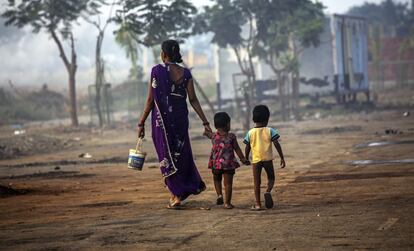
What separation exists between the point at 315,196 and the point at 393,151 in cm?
635

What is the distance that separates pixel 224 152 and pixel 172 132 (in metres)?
0.70

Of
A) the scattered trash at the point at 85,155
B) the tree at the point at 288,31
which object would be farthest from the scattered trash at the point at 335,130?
the tree at the point at 288,31

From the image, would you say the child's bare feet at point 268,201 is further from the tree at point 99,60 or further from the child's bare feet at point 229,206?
the tree at point 99,60

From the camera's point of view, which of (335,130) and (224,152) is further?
(335,130)

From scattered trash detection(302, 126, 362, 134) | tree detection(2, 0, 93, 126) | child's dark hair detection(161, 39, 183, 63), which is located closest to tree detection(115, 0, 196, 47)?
tree detection(2, 0, 93, 126)

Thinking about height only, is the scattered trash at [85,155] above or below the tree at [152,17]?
below

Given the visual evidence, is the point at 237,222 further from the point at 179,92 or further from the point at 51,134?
the point at 51,134

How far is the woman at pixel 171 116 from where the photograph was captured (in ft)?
29.7


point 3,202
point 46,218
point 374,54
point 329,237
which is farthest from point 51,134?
point 374,54

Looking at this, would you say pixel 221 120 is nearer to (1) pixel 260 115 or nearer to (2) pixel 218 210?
(1) pixel 260 115

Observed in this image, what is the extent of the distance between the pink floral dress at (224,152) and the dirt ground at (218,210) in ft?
1.55

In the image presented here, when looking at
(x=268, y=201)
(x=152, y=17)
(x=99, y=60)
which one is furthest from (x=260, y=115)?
(x=99, y=60)

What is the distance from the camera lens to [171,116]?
9.08 meters

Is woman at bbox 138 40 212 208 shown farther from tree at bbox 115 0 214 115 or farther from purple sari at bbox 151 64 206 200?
tree at bbox 115 0 214 115
